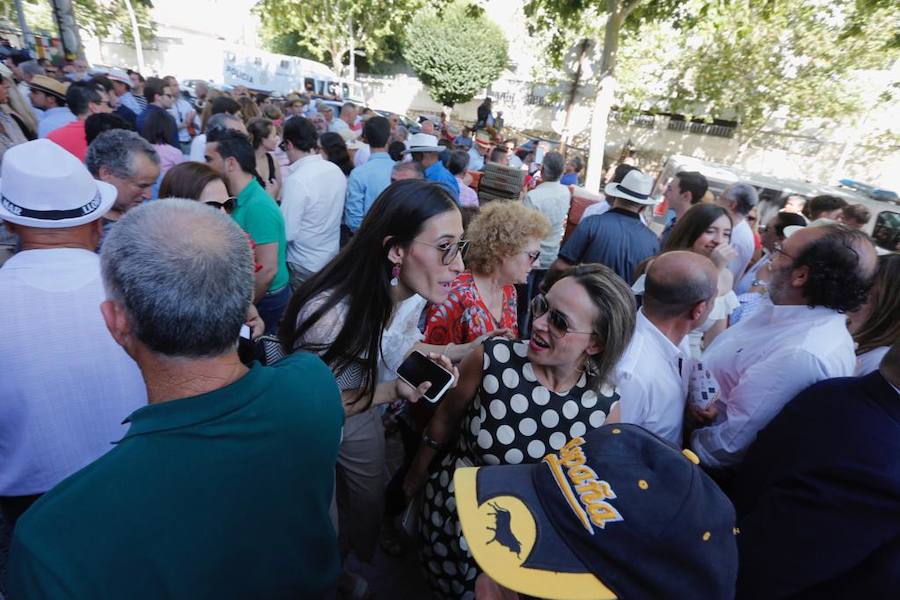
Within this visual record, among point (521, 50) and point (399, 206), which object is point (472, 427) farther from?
point (521, 50)

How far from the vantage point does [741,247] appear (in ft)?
14.8

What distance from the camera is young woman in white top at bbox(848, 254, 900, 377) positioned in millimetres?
2410

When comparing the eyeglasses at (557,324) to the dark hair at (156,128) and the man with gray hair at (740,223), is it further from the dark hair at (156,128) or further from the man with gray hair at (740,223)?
the dark hair at (156,128)

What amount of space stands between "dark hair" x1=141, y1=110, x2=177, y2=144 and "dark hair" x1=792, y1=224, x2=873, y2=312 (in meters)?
5.63

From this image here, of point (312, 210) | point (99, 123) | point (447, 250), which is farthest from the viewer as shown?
point (312, 210)

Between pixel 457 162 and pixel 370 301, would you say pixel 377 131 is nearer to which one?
pixel 457 162

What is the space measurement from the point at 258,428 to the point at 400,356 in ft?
4.25

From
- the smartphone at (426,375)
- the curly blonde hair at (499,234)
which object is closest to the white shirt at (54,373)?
the smartphone at (426,375)

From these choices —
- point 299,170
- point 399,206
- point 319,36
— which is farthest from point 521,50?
point 399,206

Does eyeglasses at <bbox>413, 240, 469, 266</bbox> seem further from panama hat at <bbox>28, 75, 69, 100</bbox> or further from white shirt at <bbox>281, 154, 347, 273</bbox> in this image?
panama hat at <bbox>28, 75, 69, 100</bbox>

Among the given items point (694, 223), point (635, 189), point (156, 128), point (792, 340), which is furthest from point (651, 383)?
point (156, 128)

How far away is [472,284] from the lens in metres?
2.85

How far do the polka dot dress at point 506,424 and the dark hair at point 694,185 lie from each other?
3883mm

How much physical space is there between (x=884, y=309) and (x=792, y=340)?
0.98 metres
